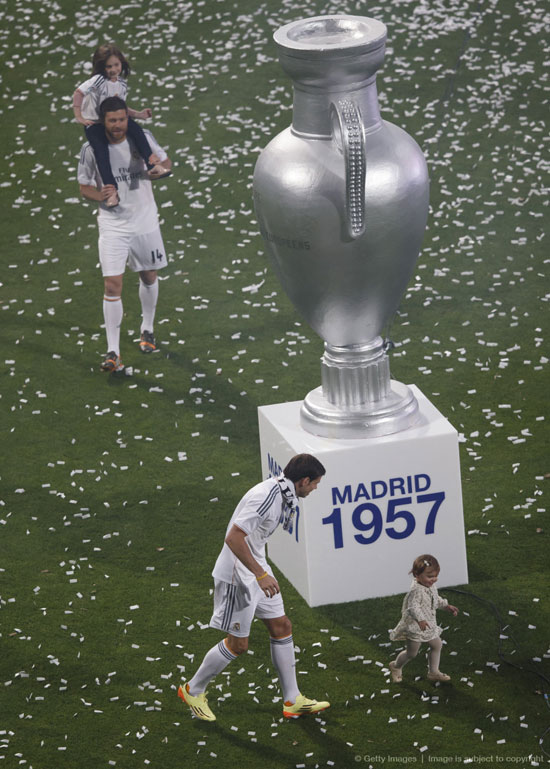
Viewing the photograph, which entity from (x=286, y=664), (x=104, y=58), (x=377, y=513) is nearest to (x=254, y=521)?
(x=286, y=664)

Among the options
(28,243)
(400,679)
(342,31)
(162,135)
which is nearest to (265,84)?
(162,135)

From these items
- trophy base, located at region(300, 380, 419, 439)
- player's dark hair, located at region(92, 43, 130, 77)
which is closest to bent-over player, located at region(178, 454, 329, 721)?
trophy base, located at region(300, 380, 419, 439)

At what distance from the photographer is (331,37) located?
21.7 feet

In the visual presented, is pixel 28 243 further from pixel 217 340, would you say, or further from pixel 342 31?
pixel 342 31

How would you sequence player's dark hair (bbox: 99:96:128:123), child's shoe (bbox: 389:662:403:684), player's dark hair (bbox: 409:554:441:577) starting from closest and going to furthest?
player's dark hair (bbox: 409:554:441:577), child's shoe (bbox: 389:662:403:684), player's dark hair (bbox: 99:96:128:123)

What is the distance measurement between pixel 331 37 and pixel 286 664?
3.14 metres

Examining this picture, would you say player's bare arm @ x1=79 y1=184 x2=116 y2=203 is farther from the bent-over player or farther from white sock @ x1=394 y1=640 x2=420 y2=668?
white sock @ x1=394 y1=640 x2=420 y2=668

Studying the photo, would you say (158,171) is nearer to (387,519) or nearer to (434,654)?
(387,519)

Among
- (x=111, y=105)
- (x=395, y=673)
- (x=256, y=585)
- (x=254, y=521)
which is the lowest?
(x=395, y=673)

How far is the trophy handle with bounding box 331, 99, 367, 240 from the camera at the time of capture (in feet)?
20.3

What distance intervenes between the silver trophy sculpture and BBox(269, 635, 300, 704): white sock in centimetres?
137

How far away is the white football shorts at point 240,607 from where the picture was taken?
5883 mm

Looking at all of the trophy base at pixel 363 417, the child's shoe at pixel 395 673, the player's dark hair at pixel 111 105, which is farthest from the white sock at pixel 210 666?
the player's dark hair at pixel 111 105

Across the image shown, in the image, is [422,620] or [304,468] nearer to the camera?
[304,468]
